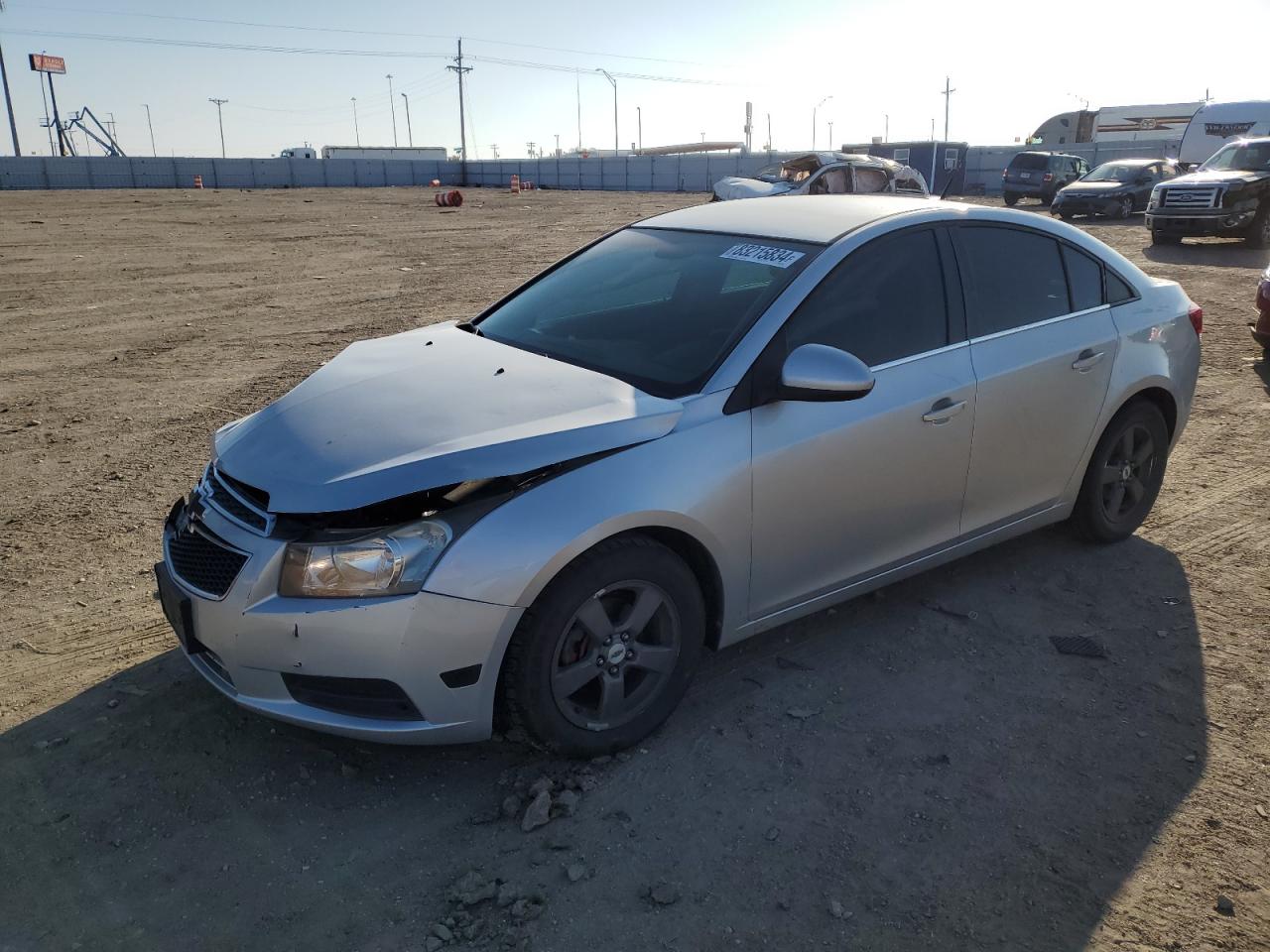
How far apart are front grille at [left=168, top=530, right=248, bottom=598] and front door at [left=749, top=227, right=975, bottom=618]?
5.60 feet

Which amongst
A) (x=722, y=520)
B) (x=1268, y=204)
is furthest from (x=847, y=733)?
(x=1268, y=204)

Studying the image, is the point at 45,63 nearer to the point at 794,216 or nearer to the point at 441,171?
the point at 441,171

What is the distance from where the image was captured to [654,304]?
13.1ft

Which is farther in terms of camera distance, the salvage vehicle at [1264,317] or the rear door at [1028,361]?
the salvage vehicle at [1264,317]

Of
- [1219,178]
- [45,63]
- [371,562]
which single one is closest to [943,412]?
[371,562]

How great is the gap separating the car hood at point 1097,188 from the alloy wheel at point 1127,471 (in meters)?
22.4

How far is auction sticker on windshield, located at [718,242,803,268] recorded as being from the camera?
→ 150 inches

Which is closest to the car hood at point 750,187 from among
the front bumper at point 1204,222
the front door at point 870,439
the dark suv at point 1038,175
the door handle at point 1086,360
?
the front bumper at point 1204,222

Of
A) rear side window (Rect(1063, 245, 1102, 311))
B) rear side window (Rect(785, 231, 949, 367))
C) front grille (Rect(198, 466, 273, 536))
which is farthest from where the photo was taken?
rear side window (Rect(1063, 245, 1102, 311))

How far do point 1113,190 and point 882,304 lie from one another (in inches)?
942

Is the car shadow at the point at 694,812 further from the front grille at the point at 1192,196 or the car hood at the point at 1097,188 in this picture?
the car hood at the point at 1097,188

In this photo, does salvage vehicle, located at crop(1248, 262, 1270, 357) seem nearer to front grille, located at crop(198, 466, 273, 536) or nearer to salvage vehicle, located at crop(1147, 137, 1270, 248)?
front grille, located at crop(198, 466, 273, 536)

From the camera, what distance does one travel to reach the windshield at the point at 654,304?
3582 mm

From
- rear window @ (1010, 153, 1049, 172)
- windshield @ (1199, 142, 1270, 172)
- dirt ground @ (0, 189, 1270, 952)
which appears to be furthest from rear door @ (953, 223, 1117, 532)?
rear window @ (1010, 153, 1049, 172)
